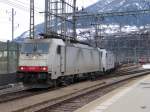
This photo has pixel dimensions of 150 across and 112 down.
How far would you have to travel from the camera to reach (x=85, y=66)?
1385 inches

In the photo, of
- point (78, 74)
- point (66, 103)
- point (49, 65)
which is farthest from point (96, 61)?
point (66, 103)

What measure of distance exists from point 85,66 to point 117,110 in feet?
66.4

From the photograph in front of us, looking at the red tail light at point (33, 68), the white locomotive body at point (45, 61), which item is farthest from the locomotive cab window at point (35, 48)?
the red tail light at point (33, 68)

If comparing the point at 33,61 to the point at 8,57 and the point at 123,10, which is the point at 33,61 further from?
the point at 123,10

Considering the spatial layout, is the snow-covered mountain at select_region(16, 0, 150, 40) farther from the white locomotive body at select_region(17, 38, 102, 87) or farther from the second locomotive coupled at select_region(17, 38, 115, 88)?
the white locomotive body at select_region(17, 38, 102, 87)

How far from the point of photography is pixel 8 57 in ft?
91.2

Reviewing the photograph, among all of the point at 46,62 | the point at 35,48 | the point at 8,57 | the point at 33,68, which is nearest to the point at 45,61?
the point at 46,62

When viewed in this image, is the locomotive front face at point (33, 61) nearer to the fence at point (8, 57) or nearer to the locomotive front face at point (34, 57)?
the locomotive front face at point (34, 57)

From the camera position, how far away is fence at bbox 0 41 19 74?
26.9m

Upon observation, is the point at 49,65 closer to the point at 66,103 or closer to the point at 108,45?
the point at 66,103

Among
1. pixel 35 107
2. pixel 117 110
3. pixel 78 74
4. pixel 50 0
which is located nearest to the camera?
pixel 117 110

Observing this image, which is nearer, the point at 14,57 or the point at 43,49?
the point at 43,49

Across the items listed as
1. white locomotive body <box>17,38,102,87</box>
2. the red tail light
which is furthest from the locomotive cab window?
the red tail light

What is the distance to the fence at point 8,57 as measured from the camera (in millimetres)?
26892
